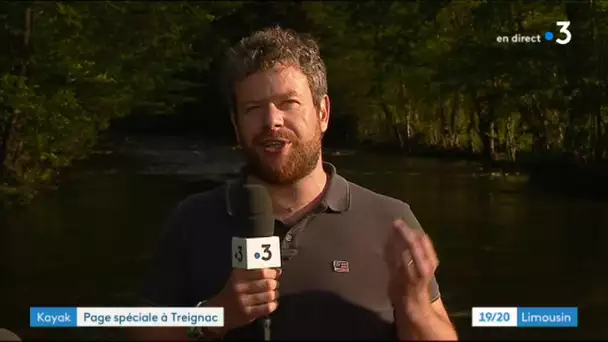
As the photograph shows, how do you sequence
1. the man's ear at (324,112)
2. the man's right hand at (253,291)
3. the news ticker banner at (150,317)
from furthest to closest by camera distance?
the news ticker banner at (150,317), the man's ear at (324,112), the man's right hand at (253,291)

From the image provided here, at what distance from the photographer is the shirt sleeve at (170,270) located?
6.25ft

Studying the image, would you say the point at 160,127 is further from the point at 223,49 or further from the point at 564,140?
the point at 564,140

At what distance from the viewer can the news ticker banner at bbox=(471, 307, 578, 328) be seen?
2146mm

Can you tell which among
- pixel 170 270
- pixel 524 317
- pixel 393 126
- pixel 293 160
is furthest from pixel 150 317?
pixel 524 317

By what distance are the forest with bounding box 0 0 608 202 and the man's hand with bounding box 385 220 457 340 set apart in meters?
0.49

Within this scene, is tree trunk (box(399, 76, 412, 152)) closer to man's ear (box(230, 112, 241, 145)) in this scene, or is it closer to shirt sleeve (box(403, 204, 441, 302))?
shirt sleeve (box(403, 204, 441, 302))

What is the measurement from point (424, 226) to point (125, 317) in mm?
915

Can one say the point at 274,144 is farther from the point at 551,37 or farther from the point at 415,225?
the point at 551,37

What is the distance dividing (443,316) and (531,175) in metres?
0.61

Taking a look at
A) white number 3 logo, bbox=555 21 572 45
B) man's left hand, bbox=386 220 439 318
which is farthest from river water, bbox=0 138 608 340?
white number 3 logo, bbox=555 21 572 45

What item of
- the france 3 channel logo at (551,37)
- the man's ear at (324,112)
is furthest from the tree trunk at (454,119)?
the man's ear at (324,112)

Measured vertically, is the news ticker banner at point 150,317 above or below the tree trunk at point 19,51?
below

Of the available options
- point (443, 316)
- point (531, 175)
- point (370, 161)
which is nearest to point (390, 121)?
point (370, 161)

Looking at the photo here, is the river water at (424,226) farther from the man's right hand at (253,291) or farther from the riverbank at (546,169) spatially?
the man's right hand at (253,291)
